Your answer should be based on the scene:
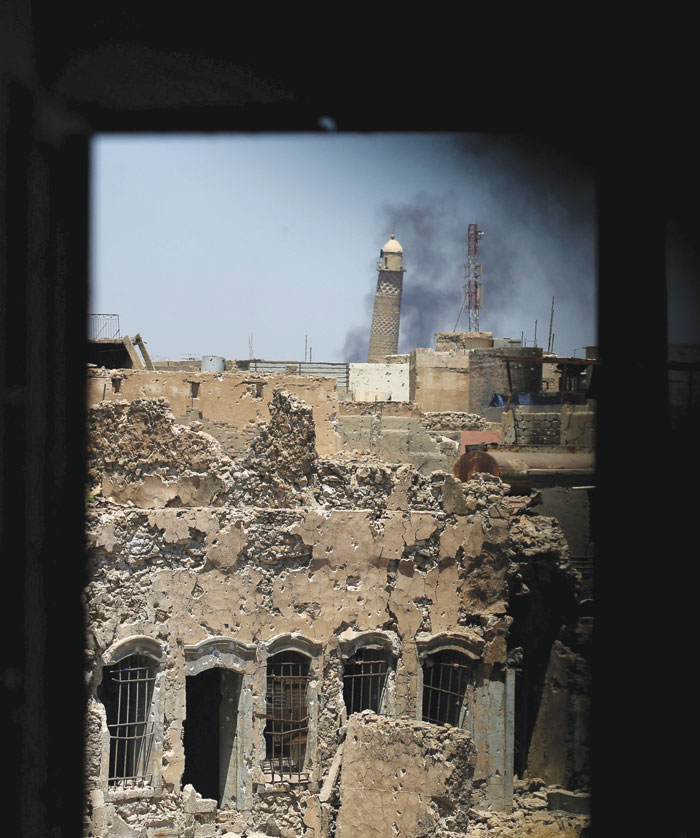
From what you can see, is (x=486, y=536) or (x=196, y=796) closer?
(x=196, y=796)

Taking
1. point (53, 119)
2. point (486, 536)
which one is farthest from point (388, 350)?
point (53, 119)

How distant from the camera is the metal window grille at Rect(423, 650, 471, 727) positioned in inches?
573

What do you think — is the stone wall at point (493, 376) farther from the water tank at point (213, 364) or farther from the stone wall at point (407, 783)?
the stone wall at point (407, 783)

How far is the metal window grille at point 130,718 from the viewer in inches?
517

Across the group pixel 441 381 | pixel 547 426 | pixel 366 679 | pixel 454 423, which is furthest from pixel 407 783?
pixel 441 381

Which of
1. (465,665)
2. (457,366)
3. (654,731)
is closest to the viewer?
(654,731)

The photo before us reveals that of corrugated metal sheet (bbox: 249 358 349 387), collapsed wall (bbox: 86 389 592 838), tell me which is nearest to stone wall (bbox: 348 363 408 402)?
corrugated metal sheet (bbox: 249 358 349 387)

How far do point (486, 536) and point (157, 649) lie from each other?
485 cm

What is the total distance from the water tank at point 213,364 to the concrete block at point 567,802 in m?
16.5

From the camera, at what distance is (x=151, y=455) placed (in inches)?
547

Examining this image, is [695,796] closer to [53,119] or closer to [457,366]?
[53,119]

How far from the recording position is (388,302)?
47156mm

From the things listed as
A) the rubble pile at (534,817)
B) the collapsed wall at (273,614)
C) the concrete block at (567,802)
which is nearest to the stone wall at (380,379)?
the collapsed wall at (273,614)

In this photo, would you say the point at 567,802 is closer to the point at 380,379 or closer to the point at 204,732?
the point at 204,732
